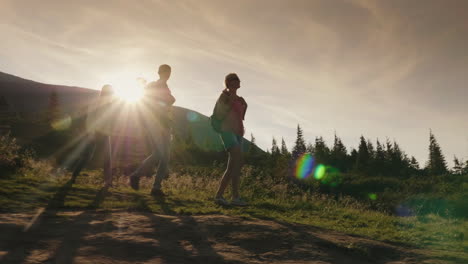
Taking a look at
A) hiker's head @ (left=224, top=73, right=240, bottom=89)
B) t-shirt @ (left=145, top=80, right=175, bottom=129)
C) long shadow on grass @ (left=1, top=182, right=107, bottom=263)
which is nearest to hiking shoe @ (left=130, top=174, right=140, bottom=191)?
t-shirt @ (left=145, top=80, right=175, bottom=129)

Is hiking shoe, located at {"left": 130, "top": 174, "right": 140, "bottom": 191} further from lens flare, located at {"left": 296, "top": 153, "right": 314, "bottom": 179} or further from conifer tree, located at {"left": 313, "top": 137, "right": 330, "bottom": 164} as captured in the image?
conifer tree, located at {"left": 313, "top": 137, "right": 330, "bottom": 164}

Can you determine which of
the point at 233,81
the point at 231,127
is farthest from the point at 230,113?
the point at 233,81

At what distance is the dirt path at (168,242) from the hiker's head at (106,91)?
3.31m

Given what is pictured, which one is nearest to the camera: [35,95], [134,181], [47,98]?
[134,181]

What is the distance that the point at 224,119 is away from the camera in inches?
230

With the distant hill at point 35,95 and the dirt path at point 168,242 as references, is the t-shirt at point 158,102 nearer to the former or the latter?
the dirt path at point 168,242

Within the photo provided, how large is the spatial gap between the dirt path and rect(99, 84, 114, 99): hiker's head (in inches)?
130

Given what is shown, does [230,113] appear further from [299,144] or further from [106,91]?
[299,144]

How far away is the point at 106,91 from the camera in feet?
22.9

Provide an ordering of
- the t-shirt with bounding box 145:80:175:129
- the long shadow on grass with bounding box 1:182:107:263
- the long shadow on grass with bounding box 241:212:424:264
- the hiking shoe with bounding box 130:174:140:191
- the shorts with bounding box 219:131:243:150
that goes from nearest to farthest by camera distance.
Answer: the long shadow on grass with bounding box 1:182:107:263 < the long shadow on grass with bounding box 241:212:424:264 < the shorts with bounding box 219:131:243:150 < the t-shirt with bounding box 145:80:175:129 < the hiking shoe with bounding box 130:174:140:191

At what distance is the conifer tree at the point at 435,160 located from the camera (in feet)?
279

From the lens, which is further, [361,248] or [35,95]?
[35,95]

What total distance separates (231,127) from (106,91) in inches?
122

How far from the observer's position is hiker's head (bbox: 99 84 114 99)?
693 centimetres
